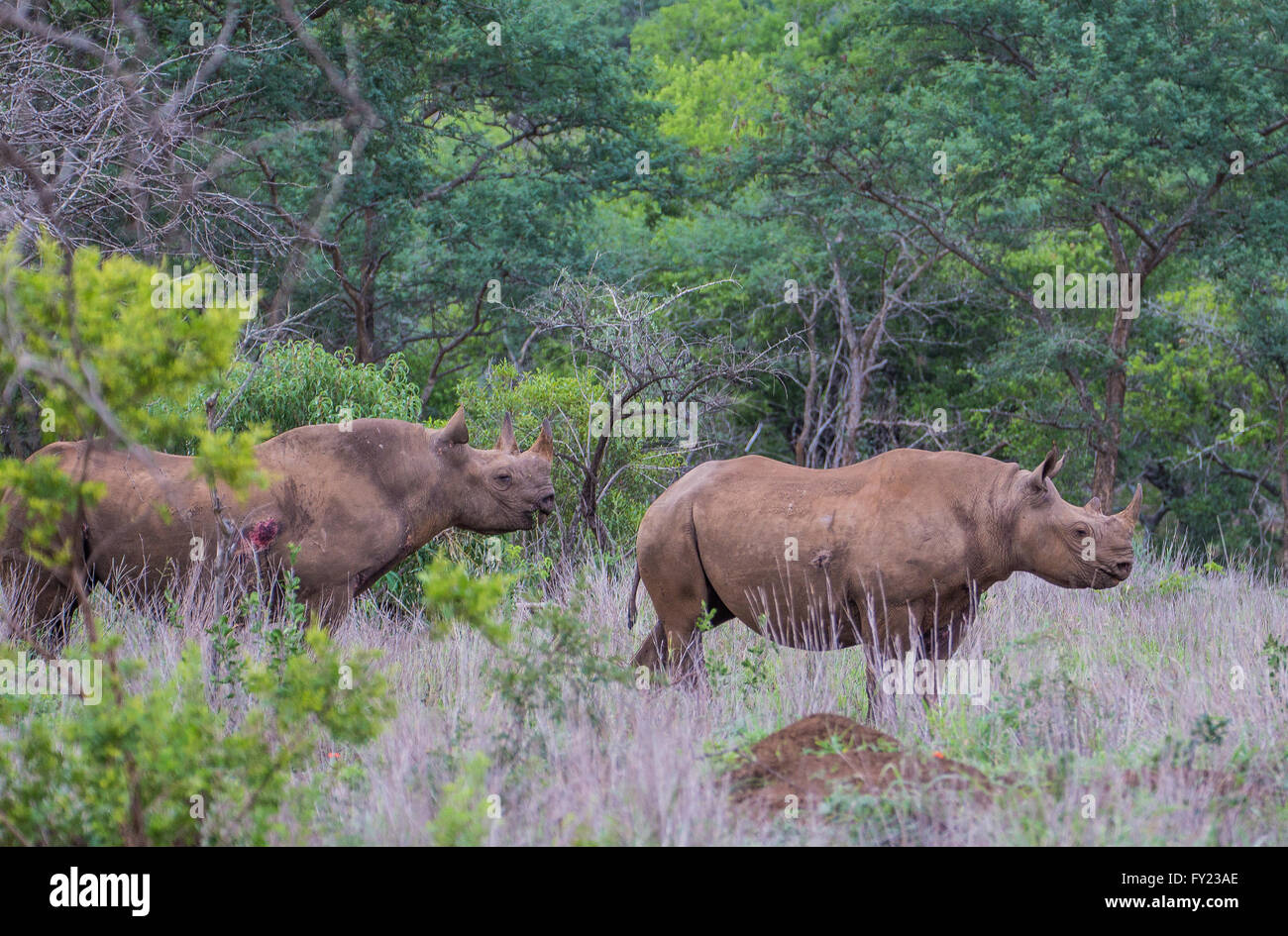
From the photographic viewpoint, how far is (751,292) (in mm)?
24203

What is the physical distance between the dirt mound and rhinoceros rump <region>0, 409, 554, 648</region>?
9.53ft

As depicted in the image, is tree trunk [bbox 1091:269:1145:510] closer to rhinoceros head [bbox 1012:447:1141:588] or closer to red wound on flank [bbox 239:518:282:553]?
rhinoceros head [bbox 1012:447:1141:588]

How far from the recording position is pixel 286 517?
289 inches

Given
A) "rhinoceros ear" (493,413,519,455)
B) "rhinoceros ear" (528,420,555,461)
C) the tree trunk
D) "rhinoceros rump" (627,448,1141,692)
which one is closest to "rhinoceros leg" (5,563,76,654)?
"rhinoceros ear" (493,413,519,455)

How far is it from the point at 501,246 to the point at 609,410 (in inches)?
383

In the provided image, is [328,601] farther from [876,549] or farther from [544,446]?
[876,549]

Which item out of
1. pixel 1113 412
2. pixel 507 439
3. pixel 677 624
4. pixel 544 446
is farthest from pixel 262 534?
pixel 1113 412

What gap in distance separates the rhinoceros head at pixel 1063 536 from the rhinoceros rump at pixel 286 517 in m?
2.98

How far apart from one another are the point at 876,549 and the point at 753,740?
1.45m

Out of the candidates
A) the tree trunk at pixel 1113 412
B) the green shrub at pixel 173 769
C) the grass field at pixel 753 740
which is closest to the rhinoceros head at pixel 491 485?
the grass field at pixel 753 740

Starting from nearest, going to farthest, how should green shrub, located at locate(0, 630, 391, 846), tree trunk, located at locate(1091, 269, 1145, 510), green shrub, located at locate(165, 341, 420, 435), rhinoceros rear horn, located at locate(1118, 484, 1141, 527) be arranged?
green shrub, located at locate(0, 630, 391, 846)
rhinoceros rear horn, located at locate(1118, 484, 1141, 527)
green shrub, located at locate(165, 341, 420, 435)
tree trunk, located at locate(1091, 269, 1145, 510)

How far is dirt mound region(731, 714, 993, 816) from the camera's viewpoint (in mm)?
4914

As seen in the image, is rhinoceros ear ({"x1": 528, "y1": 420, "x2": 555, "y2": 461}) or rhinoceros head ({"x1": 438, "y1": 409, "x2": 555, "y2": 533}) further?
rhinoceros ear ({"x1": 528, "y1": 420, "x2": 555, "y2": 461})

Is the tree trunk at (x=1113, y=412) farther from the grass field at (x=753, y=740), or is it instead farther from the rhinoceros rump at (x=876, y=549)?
the rhinoceros rump at (x=876, y=549)
